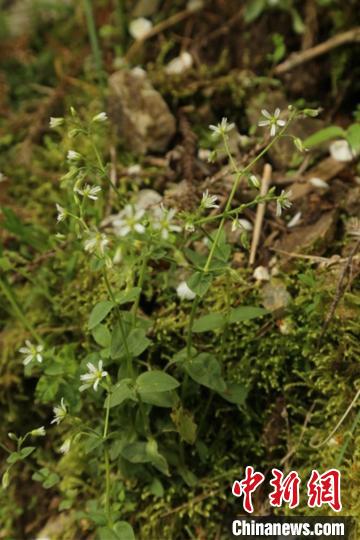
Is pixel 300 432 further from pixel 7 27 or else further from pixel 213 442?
pixel 7 27

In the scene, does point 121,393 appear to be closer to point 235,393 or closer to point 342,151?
point 235,393

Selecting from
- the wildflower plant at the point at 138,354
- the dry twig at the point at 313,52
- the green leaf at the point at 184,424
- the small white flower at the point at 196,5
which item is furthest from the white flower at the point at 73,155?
the small white flower at the point at 196,5

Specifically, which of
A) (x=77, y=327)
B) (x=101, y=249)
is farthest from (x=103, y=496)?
(x=101, y=249)

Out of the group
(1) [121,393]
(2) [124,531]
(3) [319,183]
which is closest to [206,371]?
(1) [121,393]

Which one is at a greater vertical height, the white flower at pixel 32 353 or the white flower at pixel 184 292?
the white flower at pixel 32 353

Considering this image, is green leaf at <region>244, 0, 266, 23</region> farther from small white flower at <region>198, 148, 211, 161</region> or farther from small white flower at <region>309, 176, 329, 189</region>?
small white flower at <region>309, 176, 329, 189</region>

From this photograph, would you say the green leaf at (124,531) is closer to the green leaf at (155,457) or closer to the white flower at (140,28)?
the green leaf at (155,457)
